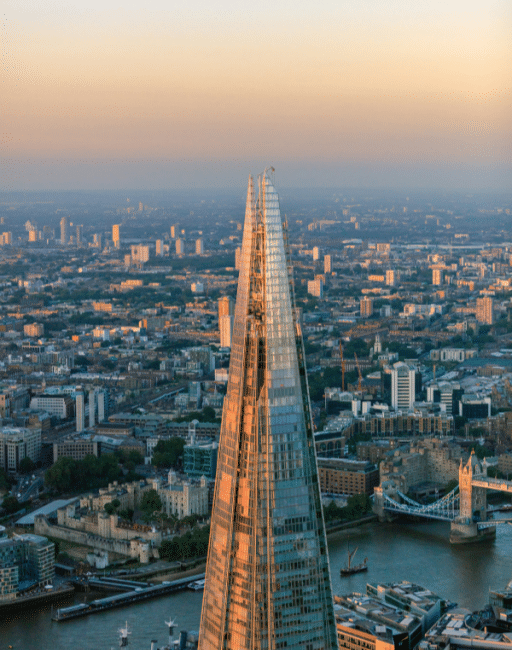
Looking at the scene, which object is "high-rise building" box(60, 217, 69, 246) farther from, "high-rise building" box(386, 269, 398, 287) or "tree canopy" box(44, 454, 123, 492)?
"tree canopy" box(44, 454, 123, 492)

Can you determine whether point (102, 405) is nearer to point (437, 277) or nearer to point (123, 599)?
point (123, 599)

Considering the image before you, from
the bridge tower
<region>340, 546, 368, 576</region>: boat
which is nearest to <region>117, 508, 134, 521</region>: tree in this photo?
<region>340, 546, 368, 576</region>: boat

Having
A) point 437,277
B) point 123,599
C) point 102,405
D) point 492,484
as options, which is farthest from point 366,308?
point 123,599

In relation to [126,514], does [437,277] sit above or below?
above

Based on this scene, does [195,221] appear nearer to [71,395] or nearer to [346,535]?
[71,395]

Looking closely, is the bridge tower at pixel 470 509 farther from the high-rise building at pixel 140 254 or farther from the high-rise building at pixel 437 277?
the high-rise building at pixel 140 254
